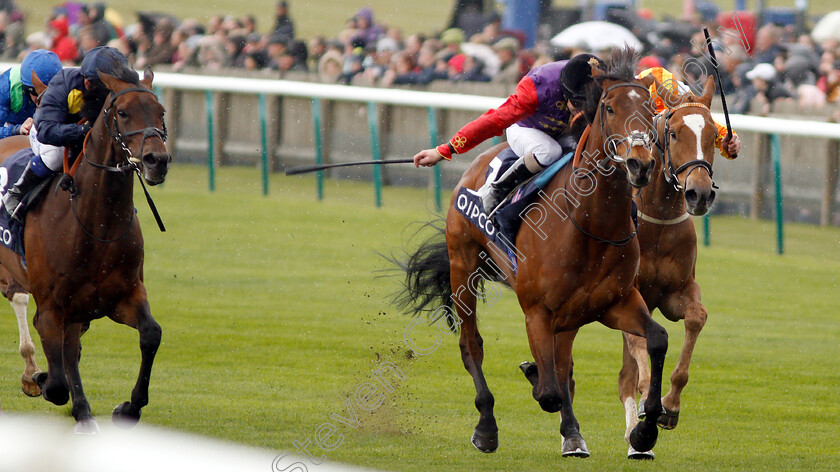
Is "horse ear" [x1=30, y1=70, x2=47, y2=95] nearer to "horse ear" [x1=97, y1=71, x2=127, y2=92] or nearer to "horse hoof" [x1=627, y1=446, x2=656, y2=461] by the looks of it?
A: "horse ear" [x1=97, y1=71, x2=127, y2=92]

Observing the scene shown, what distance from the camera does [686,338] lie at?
544 cm

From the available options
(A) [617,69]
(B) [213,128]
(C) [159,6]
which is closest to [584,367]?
(A) [617,69]

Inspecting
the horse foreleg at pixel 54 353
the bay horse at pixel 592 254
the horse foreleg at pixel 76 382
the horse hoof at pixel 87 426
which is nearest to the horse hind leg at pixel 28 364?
the horse foreleg at pixel 76 382

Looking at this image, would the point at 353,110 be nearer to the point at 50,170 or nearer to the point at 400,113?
the point at 400,113

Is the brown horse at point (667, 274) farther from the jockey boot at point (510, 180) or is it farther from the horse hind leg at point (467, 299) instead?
the horse hind leg at point (467, 299)

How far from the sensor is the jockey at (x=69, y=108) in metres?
5.26

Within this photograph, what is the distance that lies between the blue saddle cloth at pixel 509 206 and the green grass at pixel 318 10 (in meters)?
25.1

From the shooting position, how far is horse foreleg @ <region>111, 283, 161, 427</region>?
16.8ft

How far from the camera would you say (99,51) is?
17.6ft

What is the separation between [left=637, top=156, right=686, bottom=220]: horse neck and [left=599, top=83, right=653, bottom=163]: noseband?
3.19 ft

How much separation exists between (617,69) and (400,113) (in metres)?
8.80

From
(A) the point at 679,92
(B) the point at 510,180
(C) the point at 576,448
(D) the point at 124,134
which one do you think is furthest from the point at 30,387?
(A) the point at 679,92

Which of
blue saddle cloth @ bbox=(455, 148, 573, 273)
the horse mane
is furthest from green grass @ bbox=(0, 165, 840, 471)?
the horse mane

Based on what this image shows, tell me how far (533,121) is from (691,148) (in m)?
0.78
